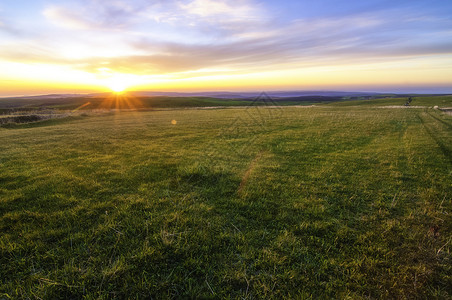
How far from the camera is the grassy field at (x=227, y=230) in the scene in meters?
3.12

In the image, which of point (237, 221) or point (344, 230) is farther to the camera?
point (237, 221)

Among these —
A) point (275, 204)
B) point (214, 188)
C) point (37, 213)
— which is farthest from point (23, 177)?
point (275, 204)

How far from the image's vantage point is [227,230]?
14.5ft

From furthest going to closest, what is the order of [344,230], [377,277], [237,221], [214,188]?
1. [214,188]
2. [237,221]
3. [344,230]
4. [377,277]

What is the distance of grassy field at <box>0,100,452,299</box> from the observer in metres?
3.12

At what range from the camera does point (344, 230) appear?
14.4ft

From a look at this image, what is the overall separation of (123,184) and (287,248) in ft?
18.9

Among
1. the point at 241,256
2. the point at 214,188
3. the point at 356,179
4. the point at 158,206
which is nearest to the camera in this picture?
the point at 241,256

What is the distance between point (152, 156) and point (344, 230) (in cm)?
917

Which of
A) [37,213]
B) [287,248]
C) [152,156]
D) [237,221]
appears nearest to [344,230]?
[287,248]

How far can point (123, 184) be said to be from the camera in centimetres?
686

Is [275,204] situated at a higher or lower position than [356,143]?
lower

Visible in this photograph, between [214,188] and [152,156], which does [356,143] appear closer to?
[214,188]

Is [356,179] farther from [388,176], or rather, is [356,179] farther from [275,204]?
[275,204]
